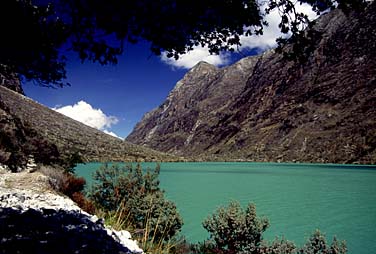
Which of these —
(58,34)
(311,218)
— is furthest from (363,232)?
(58,34)

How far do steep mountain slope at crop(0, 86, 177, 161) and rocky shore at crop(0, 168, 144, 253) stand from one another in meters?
92.2

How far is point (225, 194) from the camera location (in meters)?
35.2

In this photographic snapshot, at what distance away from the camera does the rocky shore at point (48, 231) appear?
209 inches

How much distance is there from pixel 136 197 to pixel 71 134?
118245 millimetres

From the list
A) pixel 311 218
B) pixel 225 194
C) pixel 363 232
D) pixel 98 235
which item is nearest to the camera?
pixel 98 235

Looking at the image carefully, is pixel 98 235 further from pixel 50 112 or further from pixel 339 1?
pixel 50 112

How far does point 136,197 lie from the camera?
13.4m

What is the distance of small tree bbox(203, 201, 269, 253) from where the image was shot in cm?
1074

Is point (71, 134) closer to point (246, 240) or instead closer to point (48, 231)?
point (246, 240)

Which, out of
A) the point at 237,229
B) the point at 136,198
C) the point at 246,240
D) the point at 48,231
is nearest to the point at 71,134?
the point at 136,198

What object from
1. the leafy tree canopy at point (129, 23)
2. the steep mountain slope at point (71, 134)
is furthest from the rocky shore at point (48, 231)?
the steep mountain slope at point (71, 134)

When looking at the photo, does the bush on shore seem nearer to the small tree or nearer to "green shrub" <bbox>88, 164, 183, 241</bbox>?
"green shrub" <bbox>88, 164, 183, 241</bbox>

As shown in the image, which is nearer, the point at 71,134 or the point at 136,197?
the point at 136,197

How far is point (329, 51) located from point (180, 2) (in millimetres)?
2468
